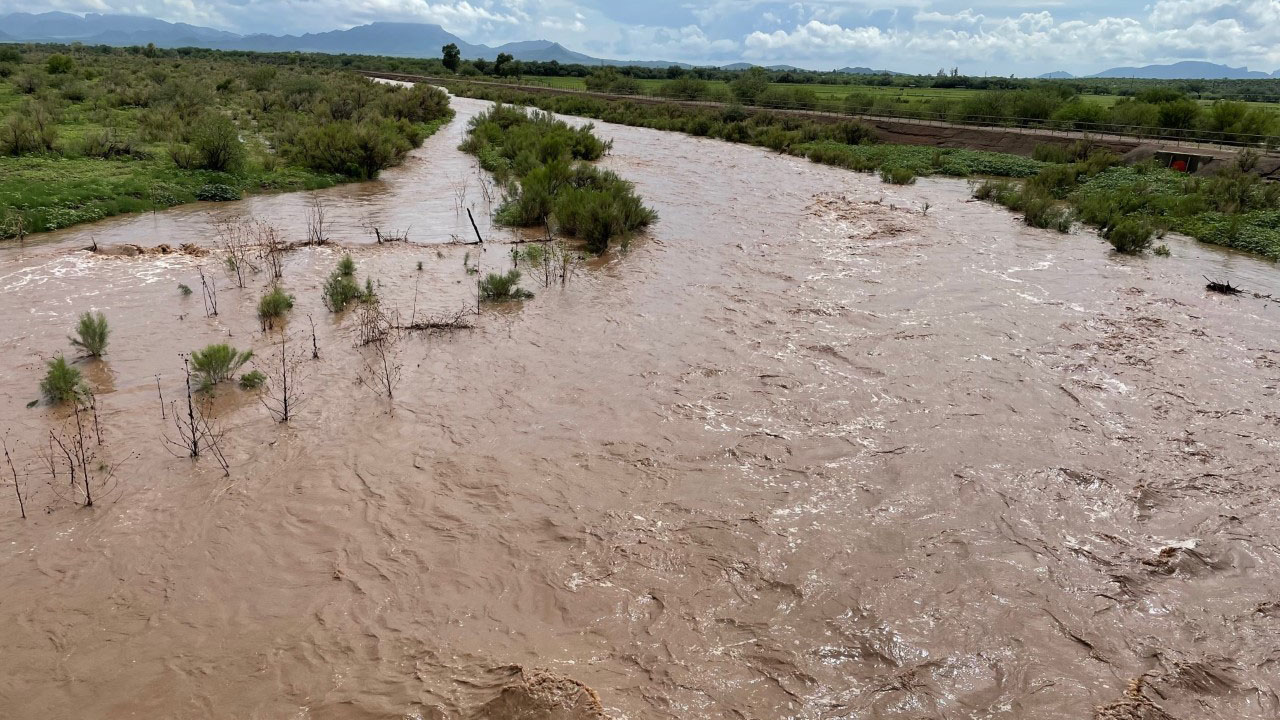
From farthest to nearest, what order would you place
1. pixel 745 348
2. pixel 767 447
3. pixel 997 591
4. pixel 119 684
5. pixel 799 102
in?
pixel 799 102, pixel 745 348, pixel 767 447, pixel 997 591, pixel 119 684

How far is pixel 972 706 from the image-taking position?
4188 mm

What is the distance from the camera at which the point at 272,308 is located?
9.88 meters

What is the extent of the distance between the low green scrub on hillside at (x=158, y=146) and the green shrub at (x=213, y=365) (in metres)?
8.52

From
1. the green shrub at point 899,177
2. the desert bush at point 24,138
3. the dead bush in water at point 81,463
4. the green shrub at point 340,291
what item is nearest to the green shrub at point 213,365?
the dead bush in water at point 81,463

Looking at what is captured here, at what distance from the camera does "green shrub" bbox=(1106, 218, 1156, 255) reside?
15.7 metres

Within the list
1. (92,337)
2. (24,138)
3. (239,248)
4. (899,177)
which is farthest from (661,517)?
(899,177)

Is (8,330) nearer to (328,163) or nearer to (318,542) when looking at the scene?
(318,542)

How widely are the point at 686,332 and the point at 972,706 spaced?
21.9ft

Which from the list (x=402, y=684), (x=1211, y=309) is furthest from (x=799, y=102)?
(x=402, y=684)

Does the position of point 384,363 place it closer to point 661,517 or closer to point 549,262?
point 661,517

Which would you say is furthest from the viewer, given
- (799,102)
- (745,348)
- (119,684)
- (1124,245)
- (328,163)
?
(799,102)

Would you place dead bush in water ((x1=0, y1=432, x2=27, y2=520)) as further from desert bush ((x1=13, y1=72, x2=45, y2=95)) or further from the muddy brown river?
desert bush ((x1=13, y1=72, x2=45, y2=95))

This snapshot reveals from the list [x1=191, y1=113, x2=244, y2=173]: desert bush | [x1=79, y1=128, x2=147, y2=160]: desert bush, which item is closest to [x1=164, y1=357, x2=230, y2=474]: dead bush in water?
[x1=191, y1=113, x2=244, y2=173]: desert bush

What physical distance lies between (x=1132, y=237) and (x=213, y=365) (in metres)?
18.1
